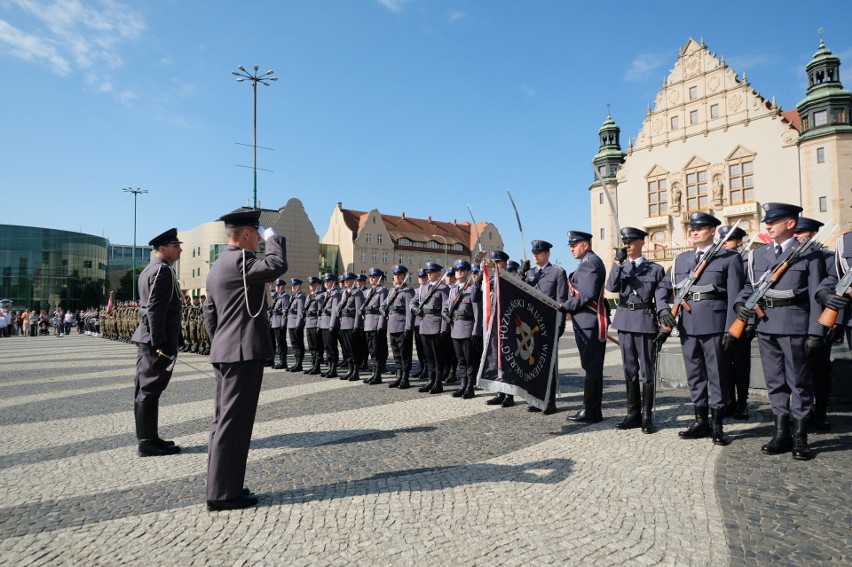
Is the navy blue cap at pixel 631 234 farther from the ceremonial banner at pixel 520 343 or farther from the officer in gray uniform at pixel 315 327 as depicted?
the officer in gray uniform at pixel 315 327

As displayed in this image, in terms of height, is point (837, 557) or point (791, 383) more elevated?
point (791, 383)

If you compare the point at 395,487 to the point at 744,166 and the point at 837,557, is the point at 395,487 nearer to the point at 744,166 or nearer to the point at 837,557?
the point at 837,557

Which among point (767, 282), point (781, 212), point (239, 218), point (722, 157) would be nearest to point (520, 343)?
point (767, 282)

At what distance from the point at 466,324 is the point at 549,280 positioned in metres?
1.74

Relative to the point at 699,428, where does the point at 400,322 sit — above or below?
above

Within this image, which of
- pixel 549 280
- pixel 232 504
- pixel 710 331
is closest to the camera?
pixel 232 504

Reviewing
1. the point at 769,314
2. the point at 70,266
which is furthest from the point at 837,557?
the point at 70,266

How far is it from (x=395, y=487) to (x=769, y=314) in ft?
11.7

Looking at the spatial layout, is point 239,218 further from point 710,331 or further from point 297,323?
point 297,323

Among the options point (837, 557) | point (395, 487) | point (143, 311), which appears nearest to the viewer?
point (837, 557)

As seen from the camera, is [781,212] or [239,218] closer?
[239,218]

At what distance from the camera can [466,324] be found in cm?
803

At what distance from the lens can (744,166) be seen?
40.9 meters

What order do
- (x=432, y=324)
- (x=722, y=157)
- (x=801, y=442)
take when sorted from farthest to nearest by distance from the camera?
1. (x=722, y=157)
2. (x=432, y=324)
3. (x=801, y=442)
